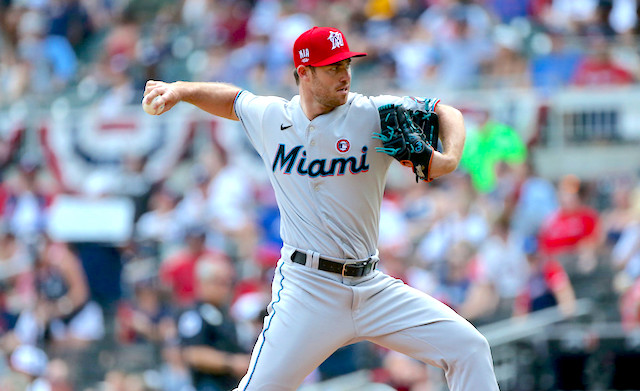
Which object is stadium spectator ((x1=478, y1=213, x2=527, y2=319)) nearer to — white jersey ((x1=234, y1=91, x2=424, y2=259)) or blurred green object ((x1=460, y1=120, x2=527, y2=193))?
blurred green object ((x1=460, y1=120, x2=527, y2=193))

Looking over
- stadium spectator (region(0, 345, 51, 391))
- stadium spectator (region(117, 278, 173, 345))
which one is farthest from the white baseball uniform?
stadium spectator (region(0, 345, 51, 391))

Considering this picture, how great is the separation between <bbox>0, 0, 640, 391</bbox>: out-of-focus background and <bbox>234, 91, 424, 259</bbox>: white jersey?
9.86ft

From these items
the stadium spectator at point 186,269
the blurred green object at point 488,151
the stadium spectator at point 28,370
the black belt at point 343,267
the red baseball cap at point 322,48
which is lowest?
the stadium spectator at point 28,370

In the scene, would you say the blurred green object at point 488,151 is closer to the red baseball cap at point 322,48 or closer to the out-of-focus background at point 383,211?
the out-of-focus background at point 383,211

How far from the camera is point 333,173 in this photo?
191 inches

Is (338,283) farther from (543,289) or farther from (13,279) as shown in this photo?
(13,279)

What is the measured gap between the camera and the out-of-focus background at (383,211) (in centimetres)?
842

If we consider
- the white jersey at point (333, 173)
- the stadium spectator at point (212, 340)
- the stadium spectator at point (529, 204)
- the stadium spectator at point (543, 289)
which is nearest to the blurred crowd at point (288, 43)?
the stadium spectator at point (529, 204)

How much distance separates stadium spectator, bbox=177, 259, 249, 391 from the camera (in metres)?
7.71

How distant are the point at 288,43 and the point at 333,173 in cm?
861

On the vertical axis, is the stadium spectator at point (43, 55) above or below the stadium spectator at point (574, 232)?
above

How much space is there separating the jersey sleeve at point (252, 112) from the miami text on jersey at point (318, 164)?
7.5 inches

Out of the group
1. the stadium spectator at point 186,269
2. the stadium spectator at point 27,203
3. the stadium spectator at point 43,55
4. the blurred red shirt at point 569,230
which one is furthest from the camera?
the stadium spectator at point 43,55

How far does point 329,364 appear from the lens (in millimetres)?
8492
